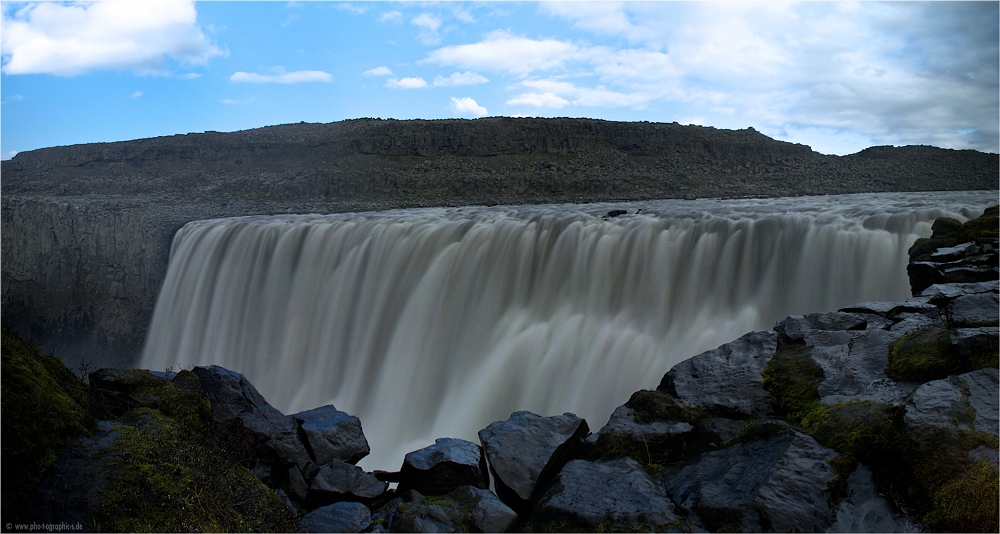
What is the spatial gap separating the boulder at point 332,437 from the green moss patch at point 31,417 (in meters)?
1.75

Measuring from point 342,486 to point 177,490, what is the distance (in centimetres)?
139

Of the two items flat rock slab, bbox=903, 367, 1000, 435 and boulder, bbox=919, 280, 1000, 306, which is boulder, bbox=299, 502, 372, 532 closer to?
flat rock slab, bbox=903, 367, 1000, 435

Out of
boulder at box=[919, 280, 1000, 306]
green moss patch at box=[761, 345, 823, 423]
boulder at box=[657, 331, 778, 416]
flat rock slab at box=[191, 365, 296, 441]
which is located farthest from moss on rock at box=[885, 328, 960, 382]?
flat rock slab at box=[191, 365, 296, 441]

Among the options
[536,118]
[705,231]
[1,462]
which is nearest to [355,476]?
[1,462]

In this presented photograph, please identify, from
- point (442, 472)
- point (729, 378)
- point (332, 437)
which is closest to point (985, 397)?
point (729, 378)

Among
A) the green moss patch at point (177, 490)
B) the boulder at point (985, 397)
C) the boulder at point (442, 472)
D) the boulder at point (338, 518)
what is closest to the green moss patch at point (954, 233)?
the boulder at point (985, 397)

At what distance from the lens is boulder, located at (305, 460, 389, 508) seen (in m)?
4.80

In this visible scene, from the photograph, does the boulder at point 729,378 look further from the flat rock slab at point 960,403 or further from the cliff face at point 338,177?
the cliff face at point 338,177

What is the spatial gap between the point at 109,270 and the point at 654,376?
756 inches

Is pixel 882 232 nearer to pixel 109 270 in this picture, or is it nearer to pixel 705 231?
pixel 705 231

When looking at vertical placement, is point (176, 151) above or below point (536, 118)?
below

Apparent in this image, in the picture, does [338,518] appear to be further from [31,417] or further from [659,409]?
[659,409]

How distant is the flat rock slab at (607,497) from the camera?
12.1 ft

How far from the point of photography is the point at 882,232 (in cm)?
962
